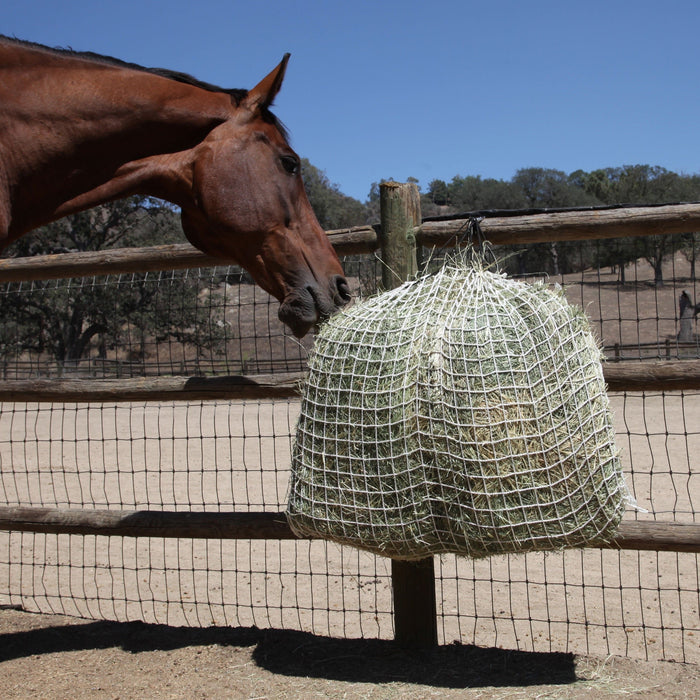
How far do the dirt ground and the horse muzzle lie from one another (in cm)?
124

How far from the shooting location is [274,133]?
242 centimetres

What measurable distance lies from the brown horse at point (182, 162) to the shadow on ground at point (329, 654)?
1282mm

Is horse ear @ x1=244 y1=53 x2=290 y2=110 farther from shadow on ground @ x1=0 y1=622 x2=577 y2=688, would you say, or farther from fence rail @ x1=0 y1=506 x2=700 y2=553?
shadow on ground @ x1=0 y1=622 x2=577 y2=688

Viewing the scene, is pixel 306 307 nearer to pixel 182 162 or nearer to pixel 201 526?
pixel 182 162

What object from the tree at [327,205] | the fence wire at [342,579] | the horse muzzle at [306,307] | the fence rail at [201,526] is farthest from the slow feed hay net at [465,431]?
the tree at [327,205]

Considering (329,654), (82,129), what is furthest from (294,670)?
(82,129)

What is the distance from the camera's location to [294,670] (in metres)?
2.59

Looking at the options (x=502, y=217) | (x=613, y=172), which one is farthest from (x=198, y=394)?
(x=613, y=172)

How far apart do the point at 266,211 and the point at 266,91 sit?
0.42 metres

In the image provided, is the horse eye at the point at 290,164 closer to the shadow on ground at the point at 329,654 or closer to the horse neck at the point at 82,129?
the horse neck at the point at 82,129

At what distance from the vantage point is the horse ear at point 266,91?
93.6 inches

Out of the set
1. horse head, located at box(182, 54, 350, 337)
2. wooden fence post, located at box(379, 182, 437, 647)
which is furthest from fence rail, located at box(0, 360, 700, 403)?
wooden fence post, located at box(379, 182, 437, 647)

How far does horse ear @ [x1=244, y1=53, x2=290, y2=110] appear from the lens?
7.80ft

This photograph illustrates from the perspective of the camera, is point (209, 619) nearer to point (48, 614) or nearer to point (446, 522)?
point (48, 614)
